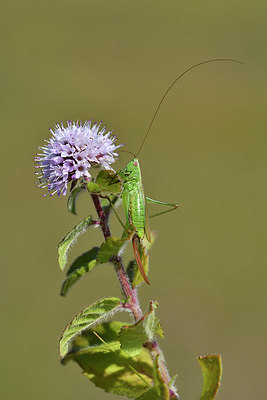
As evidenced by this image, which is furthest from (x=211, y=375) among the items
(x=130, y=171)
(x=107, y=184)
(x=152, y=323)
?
(x=130, y=171)

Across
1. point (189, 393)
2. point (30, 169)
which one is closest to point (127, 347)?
point (189, 393)

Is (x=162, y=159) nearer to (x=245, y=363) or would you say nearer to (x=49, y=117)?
(x=49, y=117)

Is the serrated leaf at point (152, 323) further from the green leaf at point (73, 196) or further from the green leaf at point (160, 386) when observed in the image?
the green leaf at point (73, 196)

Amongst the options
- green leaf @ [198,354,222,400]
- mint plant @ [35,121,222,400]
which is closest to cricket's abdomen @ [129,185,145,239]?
mint plant @ [35,121,222,400]

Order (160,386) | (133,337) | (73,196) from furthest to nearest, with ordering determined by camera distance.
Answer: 1. (73,196)
2. (133,337)
3. (160,386)

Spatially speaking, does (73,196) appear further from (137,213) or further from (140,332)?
(140,332)

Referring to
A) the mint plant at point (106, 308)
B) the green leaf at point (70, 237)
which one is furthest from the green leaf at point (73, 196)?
the green leaf at point (70, 237)
